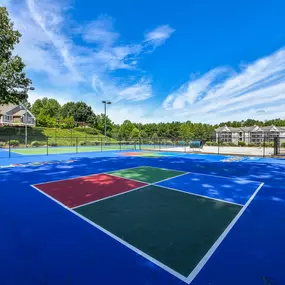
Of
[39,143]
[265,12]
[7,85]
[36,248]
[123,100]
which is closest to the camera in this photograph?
[36,248]

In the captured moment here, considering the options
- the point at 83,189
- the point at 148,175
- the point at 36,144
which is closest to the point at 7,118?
the point at 36,144

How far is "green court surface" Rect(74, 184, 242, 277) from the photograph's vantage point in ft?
7.27

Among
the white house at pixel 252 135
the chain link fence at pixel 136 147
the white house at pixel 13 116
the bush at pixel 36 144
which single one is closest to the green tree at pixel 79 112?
the white house at pixel 13 116

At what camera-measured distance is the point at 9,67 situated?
16.1 m

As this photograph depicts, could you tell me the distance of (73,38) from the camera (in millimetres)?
12883

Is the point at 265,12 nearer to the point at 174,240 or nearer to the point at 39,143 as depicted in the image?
the point at 174,240

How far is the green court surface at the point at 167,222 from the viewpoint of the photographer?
2.21m

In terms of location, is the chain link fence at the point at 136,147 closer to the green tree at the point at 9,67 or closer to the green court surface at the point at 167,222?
the green tree at the point at 9,67

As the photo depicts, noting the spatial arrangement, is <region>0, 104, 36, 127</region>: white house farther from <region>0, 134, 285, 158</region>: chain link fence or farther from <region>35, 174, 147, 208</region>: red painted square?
<region>35, 174, 147, 208</region>: red painted square

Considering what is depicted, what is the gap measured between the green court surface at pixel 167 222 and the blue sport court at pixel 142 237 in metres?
0.01

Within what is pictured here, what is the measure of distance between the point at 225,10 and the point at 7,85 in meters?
18.3

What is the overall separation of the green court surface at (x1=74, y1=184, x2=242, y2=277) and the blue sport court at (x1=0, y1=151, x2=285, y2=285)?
1 cm

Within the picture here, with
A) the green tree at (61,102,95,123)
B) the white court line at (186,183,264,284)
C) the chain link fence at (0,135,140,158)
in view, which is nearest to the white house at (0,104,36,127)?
the chain link fence at (0,135,140,158)

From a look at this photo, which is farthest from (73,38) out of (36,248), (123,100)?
(123,100)
